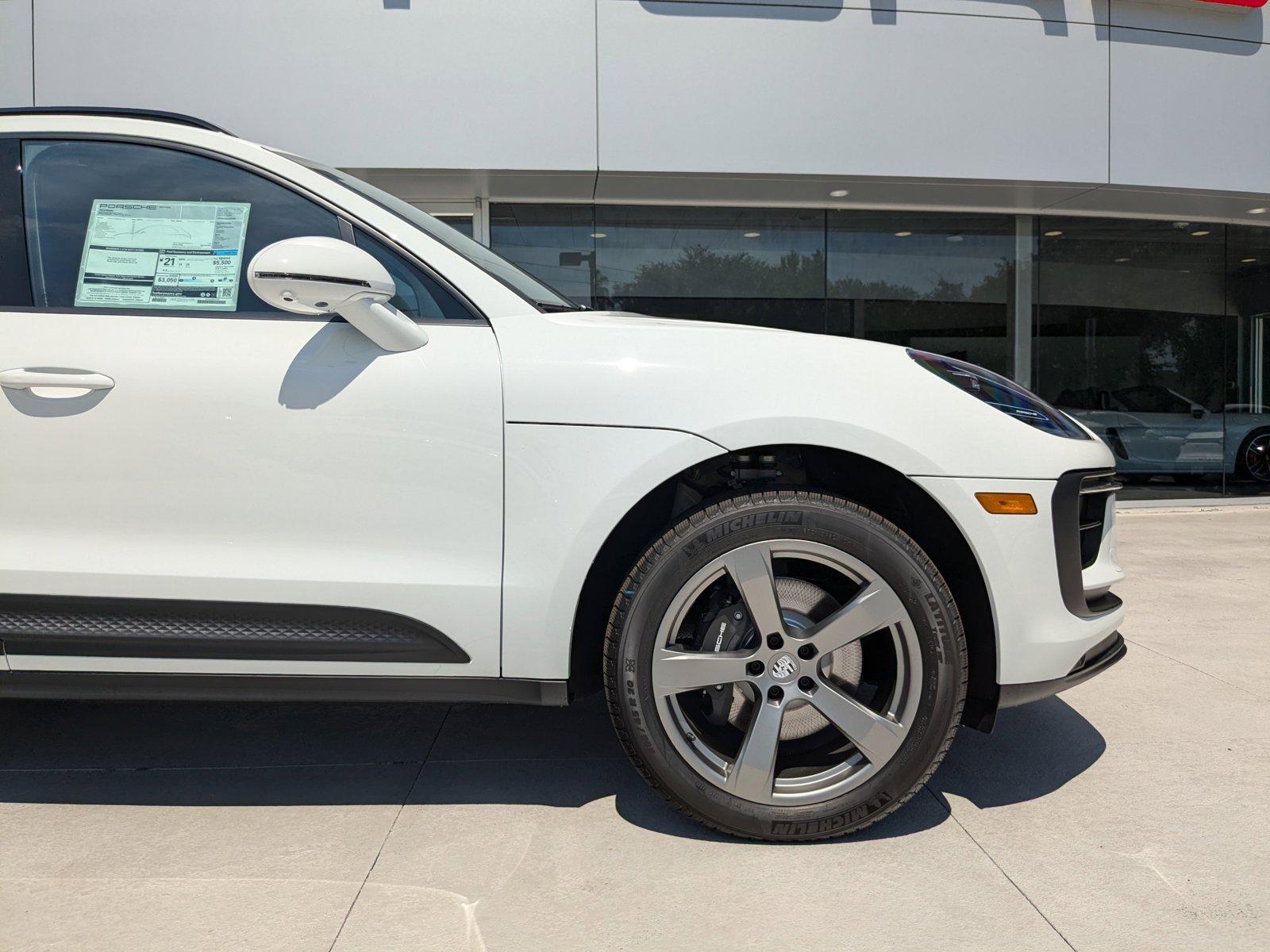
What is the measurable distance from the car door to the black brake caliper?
51 cm

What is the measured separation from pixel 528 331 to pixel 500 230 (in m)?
6.92

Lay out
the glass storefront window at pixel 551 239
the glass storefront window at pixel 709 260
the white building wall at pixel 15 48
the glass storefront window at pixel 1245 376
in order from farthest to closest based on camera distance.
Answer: the glass storefront window at pixel 1245 376, the glass storefront window at pixel 709 260, the glass storefront window at pixel 551 239, the white building wall at pixel 15 48

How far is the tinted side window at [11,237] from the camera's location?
2219 mm

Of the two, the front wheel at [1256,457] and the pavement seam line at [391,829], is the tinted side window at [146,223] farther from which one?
the front wheel at [1256,457]

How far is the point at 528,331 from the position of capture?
219 cm

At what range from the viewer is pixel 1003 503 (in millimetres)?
2131

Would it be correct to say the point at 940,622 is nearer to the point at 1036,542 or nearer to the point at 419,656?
the point at 1036,542

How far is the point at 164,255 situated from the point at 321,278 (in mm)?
601

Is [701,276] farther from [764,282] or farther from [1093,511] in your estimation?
[1093,511]

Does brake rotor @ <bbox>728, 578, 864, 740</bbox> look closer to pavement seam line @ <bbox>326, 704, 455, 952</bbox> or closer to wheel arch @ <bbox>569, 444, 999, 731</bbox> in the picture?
wheel arch @ <bbox>569, 444, 999, 731</bbox>

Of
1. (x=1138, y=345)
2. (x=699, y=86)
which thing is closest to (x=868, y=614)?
(x=699, y=86)

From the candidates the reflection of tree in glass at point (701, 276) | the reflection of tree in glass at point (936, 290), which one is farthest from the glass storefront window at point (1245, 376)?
the reflection of tree in glass at point (701, 276)

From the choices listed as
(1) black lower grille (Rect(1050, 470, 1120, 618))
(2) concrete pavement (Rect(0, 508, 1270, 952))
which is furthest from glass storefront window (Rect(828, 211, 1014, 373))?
(1) black lower grille (Rect(1050, 470, 1120, 618))

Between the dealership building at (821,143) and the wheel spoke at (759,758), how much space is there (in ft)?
20.3
